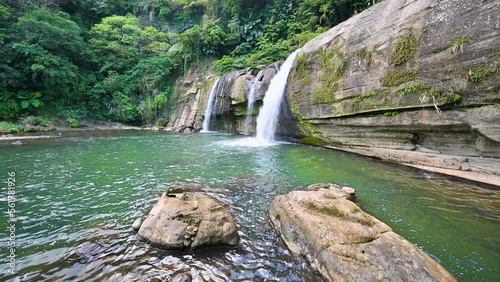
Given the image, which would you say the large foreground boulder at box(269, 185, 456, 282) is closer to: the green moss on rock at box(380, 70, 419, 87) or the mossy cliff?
the mossy cliff

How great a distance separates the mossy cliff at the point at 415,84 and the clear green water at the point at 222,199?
46.7 inches

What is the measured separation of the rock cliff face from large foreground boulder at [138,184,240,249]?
21.6 feet

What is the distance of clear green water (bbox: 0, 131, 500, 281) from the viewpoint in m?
2.54

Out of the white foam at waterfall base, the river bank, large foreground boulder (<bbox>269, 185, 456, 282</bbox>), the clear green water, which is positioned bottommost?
the clear green water

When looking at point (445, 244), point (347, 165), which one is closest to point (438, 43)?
point (347, 165)

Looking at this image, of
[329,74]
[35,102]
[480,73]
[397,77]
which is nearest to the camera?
[480,73]

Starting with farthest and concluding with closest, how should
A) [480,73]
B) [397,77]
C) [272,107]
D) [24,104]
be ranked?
1. [24,104]
2. [272,107]
3. [397,77]
4. [480,73]

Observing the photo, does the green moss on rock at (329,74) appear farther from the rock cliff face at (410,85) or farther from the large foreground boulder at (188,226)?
the large foreground boulder at (188,226)

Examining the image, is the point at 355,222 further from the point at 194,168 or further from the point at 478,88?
the point at 478,88

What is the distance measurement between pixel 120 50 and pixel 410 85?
92.5ft

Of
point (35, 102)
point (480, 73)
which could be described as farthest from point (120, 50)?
point (480, 73)

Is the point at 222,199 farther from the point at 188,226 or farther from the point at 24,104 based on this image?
the point at 24,104

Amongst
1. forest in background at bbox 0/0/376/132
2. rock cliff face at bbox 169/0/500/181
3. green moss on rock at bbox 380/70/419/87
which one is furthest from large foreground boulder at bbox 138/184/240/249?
forest in background at bbox 0/0/376/132

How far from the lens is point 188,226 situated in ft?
9.96
